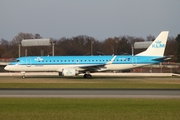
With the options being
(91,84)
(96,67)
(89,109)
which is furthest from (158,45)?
(89,109)

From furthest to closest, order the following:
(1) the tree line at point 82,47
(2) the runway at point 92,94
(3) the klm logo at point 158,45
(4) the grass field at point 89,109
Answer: (1) the tree line at point 82,47
(3) the klm logo at point 158,45
(2) the runway at point 92,94
(4) the grass field at point 89,109

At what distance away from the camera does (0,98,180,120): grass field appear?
14930mm

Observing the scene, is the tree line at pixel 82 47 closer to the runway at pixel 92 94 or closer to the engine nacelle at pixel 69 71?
the engine nacelle at pixel 69 71

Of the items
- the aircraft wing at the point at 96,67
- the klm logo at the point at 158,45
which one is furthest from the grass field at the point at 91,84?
the klm logo at the point at 158,45

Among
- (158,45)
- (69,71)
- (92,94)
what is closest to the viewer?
(92,94)

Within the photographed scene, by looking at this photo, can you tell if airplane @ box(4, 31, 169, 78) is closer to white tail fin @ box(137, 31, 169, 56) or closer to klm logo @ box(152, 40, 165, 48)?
white tail fin @ box(137, 31, 169, 56)

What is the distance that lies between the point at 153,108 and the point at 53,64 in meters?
35.1

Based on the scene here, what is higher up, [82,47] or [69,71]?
[82,47]

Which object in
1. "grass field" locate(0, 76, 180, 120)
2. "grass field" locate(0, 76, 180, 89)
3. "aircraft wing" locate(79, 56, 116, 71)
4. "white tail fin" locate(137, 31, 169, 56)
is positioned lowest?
"grass field" locate(0, 76, 180, 120)

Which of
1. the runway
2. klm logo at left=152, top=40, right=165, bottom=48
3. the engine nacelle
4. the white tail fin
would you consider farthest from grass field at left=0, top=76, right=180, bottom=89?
klm logo at left=152, top=40, right=165, bottom=48

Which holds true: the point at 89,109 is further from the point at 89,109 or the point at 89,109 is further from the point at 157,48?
the point at 157,48

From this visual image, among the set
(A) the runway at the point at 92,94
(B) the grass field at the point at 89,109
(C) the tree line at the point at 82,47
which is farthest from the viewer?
(C) the tree line at the point at 82,47

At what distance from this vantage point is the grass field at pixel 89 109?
14.9 m

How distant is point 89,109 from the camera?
679 inches
